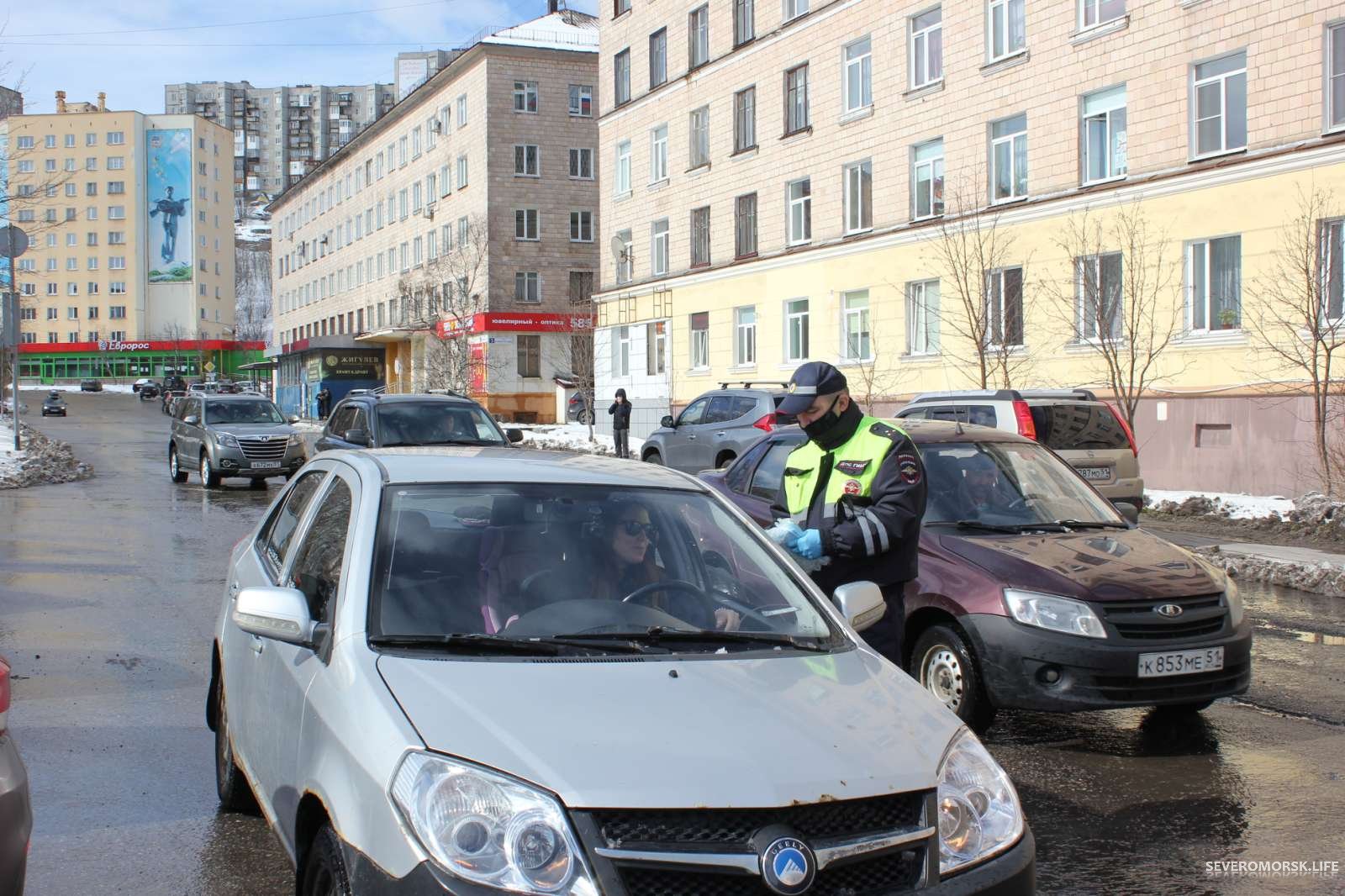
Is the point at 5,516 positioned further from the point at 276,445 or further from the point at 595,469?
the point at 595,469

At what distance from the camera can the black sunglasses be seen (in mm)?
4188

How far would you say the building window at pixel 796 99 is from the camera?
A: 33.1m

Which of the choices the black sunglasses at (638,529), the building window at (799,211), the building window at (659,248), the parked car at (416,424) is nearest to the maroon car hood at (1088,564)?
the black sunglasses at (638,529)

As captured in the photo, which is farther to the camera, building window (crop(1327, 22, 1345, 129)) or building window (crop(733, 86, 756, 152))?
building window (crop(733, 86, 756, 152))

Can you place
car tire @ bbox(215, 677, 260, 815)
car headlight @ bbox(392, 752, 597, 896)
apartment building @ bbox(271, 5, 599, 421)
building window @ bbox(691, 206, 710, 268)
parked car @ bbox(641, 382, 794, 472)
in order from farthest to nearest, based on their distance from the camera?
1. apartment building @ bbox(271, 5, 599, 421)
2. building window @ bbox(691, 206, 710, 268)
3. parked car @ bbox(641, 382, 794, 472)
4. car tire @ bbox(215, 677, 260, 815)
5. car headlight @ bbox(392, 752, 597, 896)

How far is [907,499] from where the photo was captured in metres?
5.31

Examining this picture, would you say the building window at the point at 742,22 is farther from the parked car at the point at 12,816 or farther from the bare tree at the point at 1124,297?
the parked car at the point at 12,816

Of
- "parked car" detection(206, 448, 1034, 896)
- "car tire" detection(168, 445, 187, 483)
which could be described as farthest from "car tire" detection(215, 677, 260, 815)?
"car tire" detection(168, 445, 187, 483)

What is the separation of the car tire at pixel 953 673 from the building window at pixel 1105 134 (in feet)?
63.9

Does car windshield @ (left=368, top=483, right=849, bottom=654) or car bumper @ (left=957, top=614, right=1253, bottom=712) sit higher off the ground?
car windshield @ (left=368, top=483, right=849, bottom=654)

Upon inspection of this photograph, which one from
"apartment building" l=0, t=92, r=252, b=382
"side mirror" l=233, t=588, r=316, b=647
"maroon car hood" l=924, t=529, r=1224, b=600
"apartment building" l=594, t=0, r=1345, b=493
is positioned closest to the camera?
"side mirror" l=233, t=588, r=316, b=647

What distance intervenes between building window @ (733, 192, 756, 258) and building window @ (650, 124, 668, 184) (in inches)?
180

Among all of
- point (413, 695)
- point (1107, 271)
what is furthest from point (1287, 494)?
point (413, 695)

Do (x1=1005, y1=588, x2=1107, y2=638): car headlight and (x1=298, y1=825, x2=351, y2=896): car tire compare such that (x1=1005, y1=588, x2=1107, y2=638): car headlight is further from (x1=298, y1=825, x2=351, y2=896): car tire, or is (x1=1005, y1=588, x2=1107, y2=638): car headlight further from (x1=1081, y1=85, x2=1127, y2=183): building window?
(x1=1081, y1=85, x2=1127, y2=183): building window
